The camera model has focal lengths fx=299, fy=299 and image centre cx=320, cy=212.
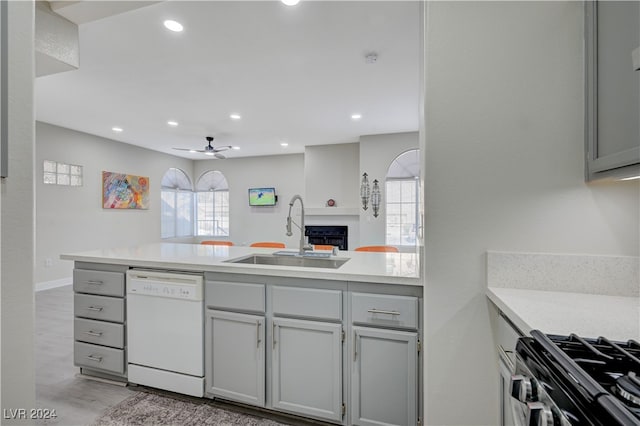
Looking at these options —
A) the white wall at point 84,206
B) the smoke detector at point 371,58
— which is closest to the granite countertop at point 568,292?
the smoke detector at point 371,58

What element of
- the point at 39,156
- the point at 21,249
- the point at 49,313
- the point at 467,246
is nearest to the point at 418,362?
the point at 467,246

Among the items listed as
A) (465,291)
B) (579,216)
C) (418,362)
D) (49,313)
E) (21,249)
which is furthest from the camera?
(49,313)

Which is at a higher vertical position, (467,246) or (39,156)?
(39,156)

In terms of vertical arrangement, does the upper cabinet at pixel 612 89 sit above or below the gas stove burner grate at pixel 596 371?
above

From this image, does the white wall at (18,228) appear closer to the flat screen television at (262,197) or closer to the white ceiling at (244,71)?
the white ceiling at (244,71)

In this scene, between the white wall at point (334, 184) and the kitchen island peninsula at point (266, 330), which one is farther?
the white wall at point (334, 184)

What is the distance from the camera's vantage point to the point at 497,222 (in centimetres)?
129

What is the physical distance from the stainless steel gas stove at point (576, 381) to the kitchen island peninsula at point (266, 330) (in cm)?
84

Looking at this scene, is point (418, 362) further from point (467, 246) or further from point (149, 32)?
point (149, 32)

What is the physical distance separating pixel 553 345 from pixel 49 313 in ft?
16.6

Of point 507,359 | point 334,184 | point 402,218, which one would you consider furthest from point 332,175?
point 507,359

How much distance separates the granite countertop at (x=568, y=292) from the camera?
86 centimetres

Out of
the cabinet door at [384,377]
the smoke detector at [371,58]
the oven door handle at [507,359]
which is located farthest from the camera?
the smoke detector at [371,58]

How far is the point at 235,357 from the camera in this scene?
6.11ft
